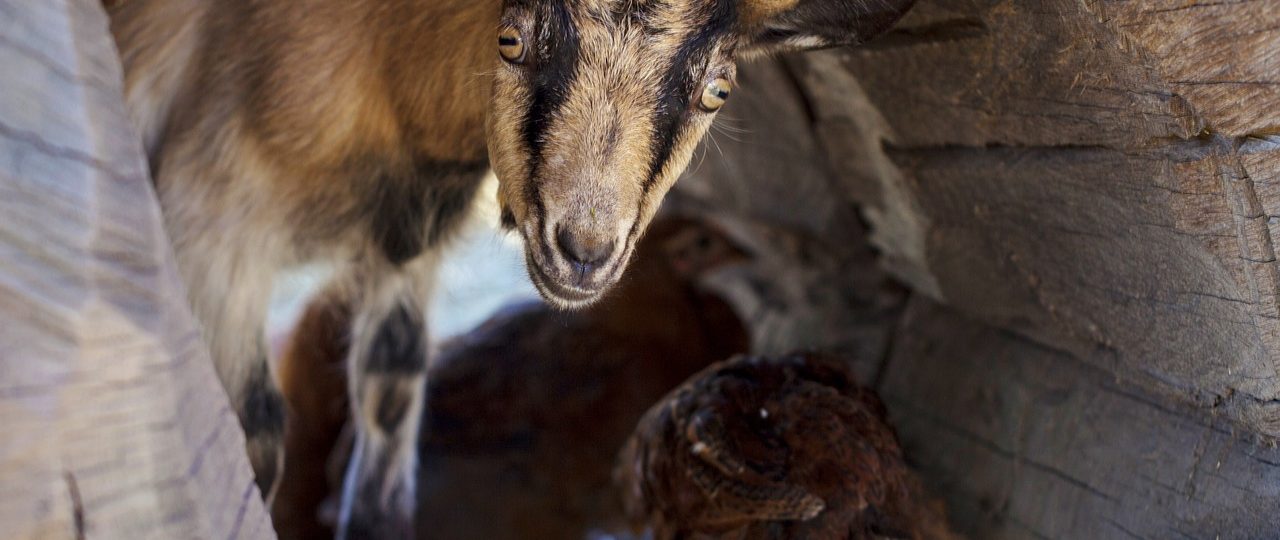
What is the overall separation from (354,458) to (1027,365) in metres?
1.92

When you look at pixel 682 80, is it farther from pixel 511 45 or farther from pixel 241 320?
pixel 241 320

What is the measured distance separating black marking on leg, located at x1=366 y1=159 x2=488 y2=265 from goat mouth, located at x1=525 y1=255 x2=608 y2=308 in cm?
64

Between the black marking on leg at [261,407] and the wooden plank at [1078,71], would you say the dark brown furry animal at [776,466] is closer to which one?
the wooden plank at [1078,71]

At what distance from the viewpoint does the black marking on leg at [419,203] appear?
2299 mm

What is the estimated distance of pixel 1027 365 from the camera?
236cm

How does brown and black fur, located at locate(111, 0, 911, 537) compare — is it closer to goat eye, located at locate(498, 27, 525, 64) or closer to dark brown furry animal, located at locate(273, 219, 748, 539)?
goat eye, located at locate(498, 27, 525, 64)

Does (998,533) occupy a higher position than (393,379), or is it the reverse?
(998,533)

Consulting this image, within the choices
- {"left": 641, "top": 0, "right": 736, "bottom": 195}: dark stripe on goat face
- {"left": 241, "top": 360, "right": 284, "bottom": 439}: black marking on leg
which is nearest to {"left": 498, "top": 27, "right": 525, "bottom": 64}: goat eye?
{"left": 641, "top": 0, "right": 736, "bottom": 195}: dark stripe on goat face

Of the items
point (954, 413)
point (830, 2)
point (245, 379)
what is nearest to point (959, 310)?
point (954, 413)

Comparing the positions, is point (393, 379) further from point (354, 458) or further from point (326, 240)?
point (326, 240)

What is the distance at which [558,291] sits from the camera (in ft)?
5.47

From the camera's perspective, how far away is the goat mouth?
5.44 ft

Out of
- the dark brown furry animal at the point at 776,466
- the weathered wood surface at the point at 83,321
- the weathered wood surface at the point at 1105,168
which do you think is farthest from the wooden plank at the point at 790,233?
the weathered wood surface at the point at 83,321

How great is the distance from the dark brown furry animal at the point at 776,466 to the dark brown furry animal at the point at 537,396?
99 cm
